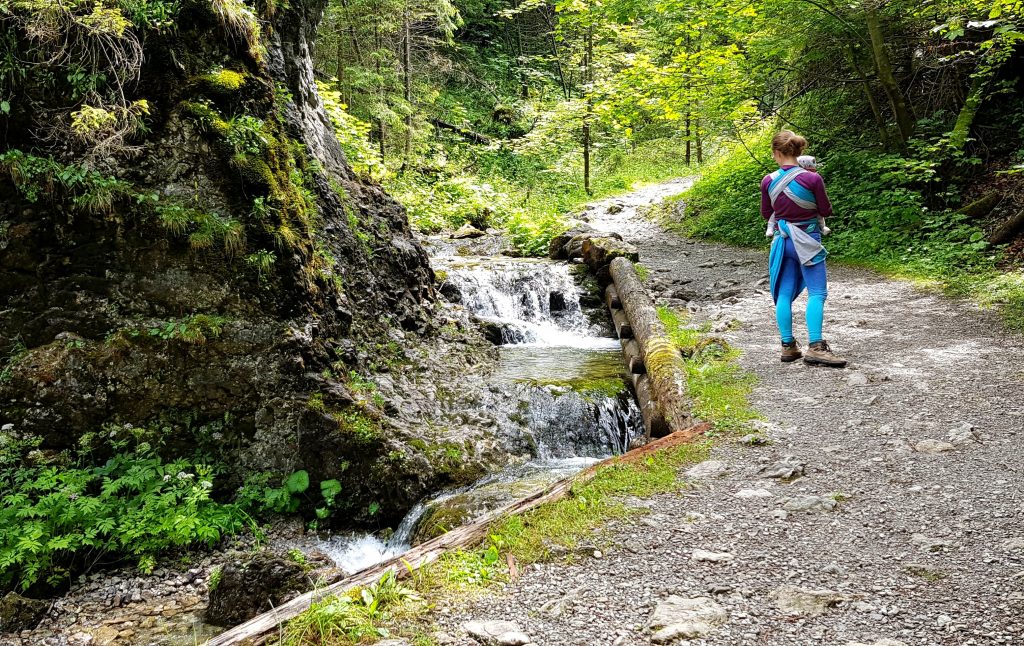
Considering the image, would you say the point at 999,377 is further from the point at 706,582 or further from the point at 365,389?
the point at 365,389

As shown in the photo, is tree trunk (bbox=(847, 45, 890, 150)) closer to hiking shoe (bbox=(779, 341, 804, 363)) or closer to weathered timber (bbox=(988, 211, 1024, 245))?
weathered timber (bbox=(988, 211, 1024, 245))

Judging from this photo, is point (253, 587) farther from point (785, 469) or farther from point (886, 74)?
point (886, 74)

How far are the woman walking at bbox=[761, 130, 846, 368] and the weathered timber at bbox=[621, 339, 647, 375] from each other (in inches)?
96.6

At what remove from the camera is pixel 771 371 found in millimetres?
6227

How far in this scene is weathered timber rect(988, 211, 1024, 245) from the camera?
30.9ft

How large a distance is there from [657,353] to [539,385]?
5.46 feet

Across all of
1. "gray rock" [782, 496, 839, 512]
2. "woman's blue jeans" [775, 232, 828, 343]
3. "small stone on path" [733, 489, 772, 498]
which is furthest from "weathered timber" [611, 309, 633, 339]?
"gray rock" [782, 496, 839, 512]

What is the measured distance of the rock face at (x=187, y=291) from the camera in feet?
17.6

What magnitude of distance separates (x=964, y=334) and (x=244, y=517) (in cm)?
812

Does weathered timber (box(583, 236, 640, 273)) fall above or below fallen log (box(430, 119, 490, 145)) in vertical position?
below

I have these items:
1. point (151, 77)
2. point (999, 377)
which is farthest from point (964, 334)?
point (151, 77)

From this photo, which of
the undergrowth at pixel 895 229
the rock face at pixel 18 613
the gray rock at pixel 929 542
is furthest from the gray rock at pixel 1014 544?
the rock face at pixel 18 613

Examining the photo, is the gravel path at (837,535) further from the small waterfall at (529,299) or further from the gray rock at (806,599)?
the small waterfall at (529,299)

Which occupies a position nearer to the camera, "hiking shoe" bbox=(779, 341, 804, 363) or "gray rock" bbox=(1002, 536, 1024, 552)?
"gray rock" bbox=(1002, 536, 1024, 552)
